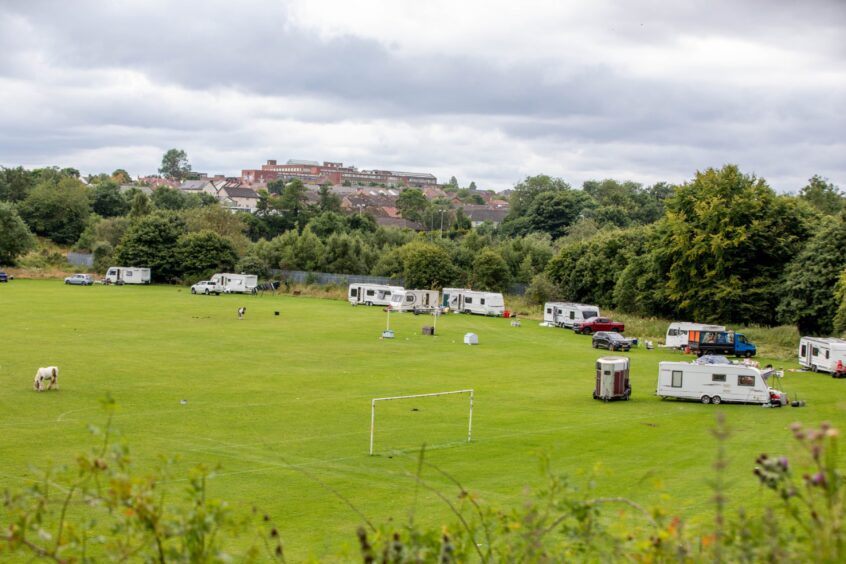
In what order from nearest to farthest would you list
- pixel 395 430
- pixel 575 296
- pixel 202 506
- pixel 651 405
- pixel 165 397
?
pixel 202 506
pixel 395 430
pixel 165 397
pixel 651 405
pixel 575 296

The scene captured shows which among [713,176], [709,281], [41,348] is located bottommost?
[41,348]

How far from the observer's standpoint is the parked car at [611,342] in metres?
54.9

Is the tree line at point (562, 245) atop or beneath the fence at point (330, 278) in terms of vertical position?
atop

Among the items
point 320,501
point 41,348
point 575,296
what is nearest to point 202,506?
point 320,501

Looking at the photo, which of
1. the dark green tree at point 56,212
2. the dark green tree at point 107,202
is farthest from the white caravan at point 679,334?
the dark green tree at point 107,202

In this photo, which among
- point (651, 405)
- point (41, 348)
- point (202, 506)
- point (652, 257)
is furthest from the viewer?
point (652, 257)

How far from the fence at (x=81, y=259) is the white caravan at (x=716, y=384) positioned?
297ft

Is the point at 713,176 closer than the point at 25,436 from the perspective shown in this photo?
No

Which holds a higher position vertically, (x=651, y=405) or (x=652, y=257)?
(x=652, y=257)

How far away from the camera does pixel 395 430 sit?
28.0 meters

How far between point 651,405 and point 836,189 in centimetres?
10417

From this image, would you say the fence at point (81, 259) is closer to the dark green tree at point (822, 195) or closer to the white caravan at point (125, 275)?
the white caravan at point (125, 275)

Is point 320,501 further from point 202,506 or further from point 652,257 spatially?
point 652,257

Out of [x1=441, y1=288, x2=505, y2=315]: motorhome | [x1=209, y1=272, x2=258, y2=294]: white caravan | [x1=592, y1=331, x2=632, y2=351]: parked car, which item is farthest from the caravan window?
[x1=209, y1=272, x2=258, y2=294]: white caravan
